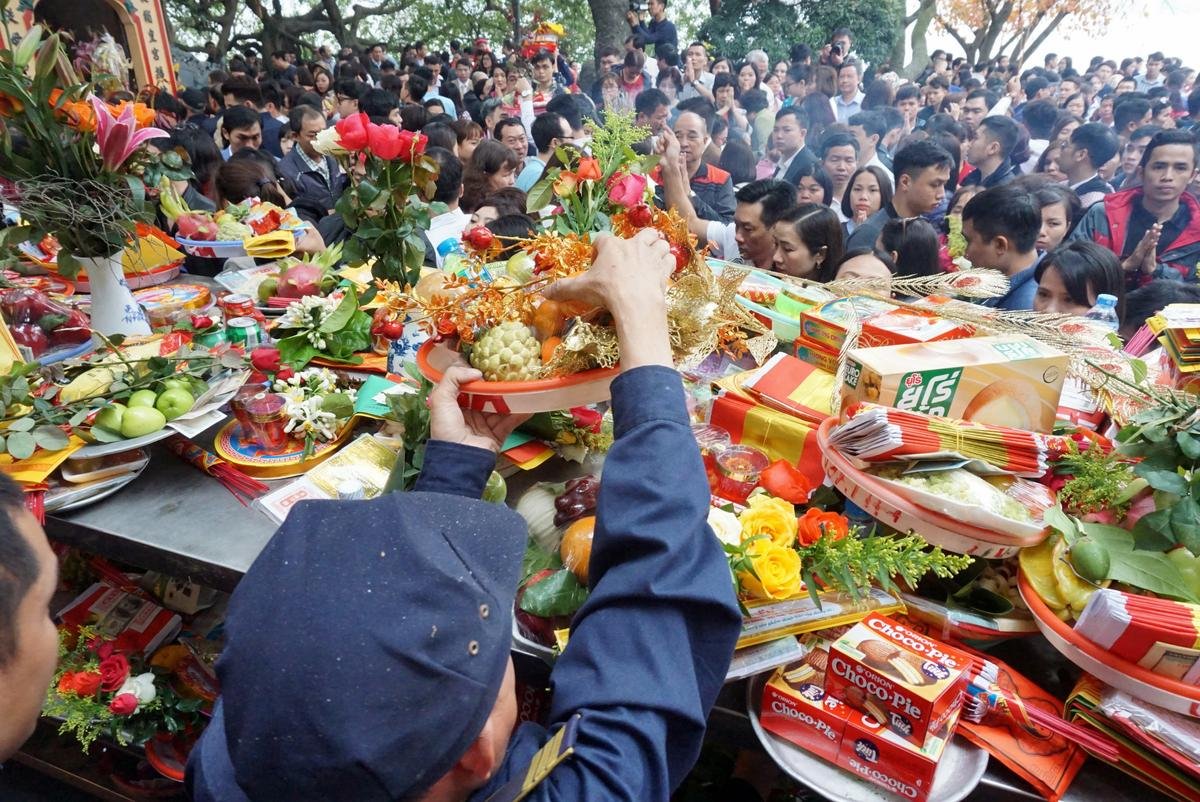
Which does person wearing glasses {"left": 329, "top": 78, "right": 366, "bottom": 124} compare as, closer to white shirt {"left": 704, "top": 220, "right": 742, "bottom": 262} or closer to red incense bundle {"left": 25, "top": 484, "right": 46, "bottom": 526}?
white shirt {"left": 704, "top": 220, "right": 742, "bottom": 262}

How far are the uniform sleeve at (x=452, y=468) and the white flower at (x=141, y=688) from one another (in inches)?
51.4

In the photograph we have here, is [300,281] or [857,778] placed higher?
[300,281]

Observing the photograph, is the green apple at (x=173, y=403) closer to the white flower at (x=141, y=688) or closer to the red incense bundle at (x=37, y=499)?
the red incense bundle at (x=37, y=499)

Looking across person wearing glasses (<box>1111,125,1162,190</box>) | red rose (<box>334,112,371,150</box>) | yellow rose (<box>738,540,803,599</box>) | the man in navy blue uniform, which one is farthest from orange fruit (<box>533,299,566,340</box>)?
person wearing glasses (<box>1111,125,1162,190</box>)

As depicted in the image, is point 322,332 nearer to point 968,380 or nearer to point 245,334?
point 245,334

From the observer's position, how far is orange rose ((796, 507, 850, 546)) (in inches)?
44.8

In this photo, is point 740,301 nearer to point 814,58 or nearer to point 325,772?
point 325,772

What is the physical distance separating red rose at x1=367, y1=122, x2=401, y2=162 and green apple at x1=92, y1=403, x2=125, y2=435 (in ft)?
2.80

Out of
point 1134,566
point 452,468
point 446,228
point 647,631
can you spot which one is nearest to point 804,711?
point 647,631

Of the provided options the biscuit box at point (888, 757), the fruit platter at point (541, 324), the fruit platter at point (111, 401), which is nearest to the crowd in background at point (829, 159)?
the fruit platter at point (541, 324)

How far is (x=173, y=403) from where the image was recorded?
158 cm

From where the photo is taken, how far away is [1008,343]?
138cm

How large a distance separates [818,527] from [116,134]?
2.15 metres

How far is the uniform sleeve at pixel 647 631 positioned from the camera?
0.77 metres
